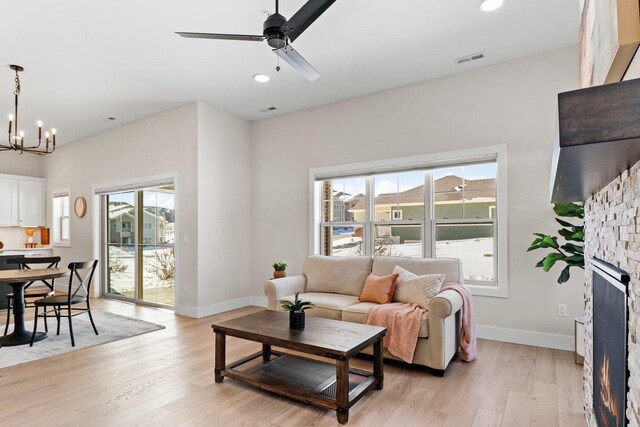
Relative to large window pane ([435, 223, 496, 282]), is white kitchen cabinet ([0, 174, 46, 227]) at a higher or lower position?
higher

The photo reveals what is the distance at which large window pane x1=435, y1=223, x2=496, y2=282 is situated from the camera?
13.3 feet

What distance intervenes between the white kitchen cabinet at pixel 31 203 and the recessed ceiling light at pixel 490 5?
8870 millimetres

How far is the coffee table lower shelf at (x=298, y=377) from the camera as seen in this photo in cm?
244

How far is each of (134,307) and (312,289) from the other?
3261mm

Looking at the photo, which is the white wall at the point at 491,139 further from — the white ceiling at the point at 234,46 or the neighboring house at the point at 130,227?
the neighboring house at the point at 130,227

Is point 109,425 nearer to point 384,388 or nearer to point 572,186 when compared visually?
point 384,388

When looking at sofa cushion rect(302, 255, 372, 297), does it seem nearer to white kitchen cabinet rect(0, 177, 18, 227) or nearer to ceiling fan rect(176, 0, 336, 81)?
ceiling fan rect(176, 0, 336, 81)

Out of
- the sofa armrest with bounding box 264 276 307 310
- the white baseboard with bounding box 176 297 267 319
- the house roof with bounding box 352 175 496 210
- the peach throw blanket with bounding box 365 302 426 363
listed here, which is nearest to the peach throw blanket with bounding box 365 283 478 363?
the peach throw blanket with bounding box 365 302 426 363

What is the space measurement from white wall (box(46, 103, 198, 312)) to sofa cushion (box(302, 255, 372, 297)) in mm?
1807

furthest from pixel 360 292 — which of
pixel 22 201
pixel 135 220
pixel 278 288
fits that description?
pixel 22 201

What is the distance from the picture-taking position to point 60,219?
7.68 metres

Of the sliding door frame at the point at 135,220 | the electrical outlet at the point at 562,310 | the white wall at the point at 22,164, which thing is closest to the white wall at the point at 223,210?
the sliding door frame at the point at 135,220

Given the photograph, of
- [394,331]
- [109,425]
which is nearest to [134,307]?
[109,425]

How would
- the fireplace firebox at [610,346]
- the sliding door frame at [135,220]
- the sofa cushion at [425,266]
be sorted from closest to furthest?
the fireplace firebox at [610,346], the sofa cushion at [425,266], the sliding door frame at [135,220]
